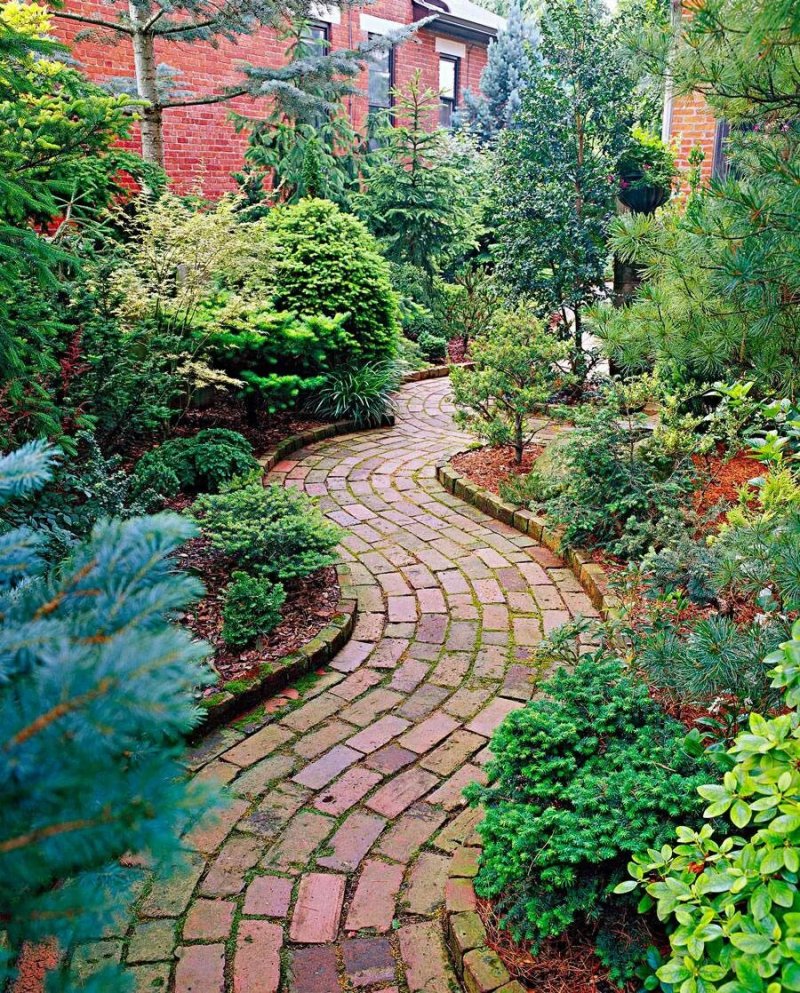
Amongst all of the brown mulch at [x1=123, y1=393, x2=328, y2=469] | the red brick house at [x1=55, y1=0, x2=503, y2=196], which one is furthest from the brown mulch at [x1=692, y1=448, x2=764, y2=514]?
the red brick house at [x1=55, y1=0, x2=503, y2=196]

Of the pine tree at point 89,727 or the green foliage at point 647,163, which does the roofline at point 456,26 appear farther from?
the pine tree at point 89,727

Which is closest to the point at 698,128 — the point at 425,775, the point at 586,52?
the point at 586,52

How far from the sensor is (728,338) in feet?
10.1

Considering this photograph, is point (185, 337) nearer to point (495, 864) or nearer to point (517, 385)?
point (517, 385)

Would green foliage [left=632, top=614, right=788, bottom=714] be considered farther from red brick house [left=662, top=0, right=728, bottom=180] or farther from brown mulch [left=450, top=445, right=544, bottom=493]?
red brick house [left=662, top=0, right=728, bottom=180]

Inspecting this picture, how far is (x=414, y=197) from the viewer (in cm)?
1030

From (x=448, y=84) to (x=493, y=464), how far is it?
15.4 meters

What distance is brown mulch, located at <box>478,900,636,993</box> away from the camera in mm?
1959

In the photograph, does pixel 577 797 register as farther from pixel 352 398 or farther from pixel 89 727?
pixel 352 398

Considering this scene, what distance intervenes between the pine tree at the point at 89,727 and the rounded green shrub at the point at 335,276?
645cm

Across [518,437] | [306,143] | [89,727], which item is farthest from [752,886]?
A: [306,143]

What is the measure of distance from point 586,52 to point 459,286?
3.94 meters

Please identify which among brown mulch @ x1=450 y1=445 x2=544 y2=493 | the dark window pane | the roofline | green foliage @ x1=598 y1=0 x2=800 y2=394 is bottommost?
brown mulch @ x1=450 y1=445 x2=544 y2=493

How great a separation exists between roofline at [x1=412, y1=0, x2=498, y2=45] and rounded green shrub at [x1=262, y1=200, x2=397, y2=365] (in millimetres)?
10204
